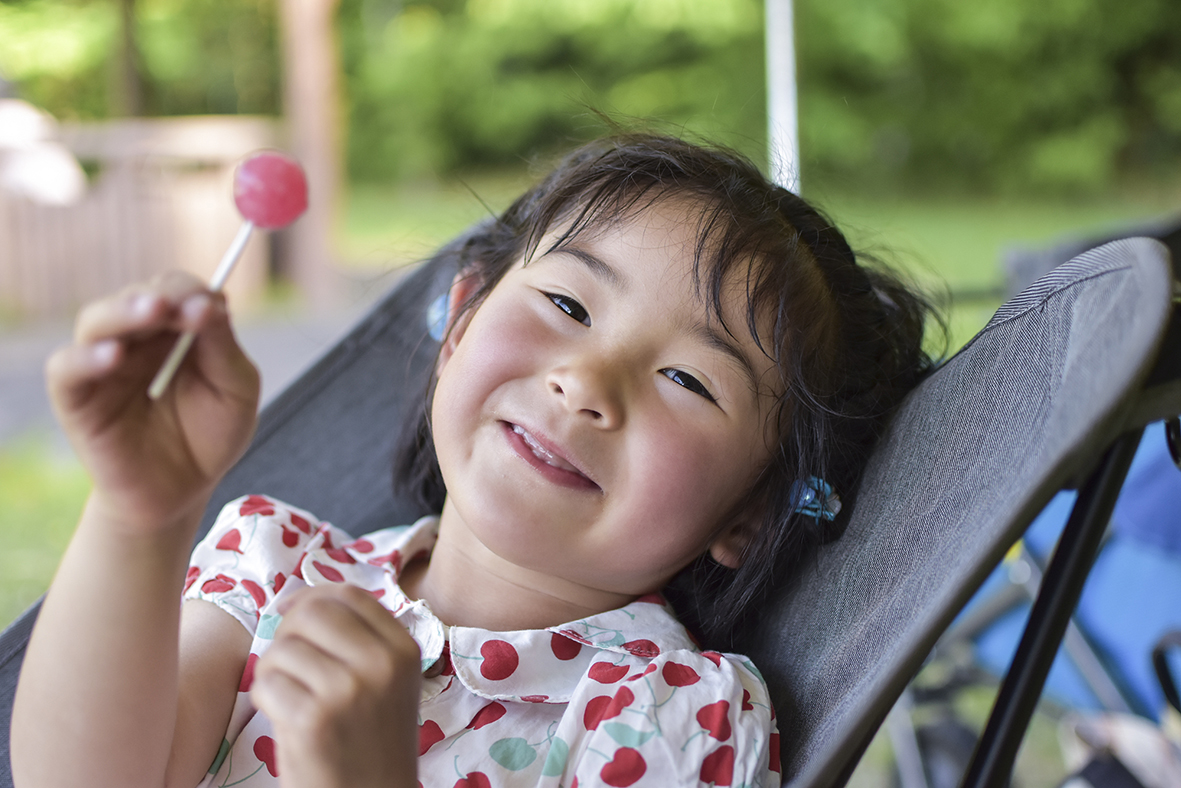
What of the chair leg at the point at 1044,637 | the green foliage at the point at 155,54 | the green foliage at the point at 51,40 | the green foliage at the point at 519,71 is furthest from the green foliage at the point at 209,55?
the chair leg at the point at 1044,637

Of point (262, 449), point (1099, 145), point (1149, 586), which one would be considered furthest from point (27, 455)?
point (1099, 145)

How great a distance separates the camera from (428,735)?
881 millimetres

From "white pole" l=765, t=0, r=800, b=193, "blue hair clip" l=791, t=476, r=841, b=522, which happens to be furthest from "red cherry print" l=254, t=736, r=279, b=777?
"white pole" l=765, t=0, r=800, b=193

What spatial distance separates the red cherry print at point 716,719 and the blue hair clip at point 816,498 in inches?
8.9

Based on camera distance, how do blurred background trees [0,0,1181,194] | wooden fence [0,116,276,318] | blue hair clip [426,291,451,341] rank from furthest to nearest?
1. blurred background trees [0,0,1181,194]
2. wooden fence [0,116,276,318]
3. blue hair clip [426,291,451,341]

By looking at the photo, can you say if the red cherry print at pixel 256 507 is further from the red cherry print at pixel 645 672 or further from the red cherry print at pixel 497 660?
the red cherry print at pixel 645 672

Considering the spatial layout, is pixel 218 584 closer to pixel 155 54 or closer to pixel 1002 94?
pixel 1002 94

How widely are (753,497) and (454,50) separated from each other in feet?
33.0

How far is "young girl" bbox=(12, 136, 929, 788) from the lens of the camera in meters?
0.67

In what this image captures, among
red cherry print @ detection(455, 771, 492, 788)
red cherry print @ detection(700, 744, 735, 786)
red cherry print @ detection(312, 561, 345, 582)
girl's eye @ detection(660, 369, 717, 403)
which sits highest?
girl's eye @ detection(660, 369, 717, 403)

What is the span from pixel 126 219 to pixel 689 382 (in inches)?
195

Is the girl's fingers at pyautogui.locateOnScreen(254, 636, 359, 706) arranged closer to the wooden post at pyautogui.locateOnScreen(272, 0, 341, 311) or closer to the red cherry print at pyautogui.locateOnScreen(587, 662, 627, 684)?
the red cherry print at pyautogui.locateOnScreen(587, 662, 627, 684)

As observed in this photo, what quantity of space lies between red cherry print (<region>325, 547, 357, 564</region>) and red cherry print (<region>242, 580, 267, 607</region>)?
0.29ft

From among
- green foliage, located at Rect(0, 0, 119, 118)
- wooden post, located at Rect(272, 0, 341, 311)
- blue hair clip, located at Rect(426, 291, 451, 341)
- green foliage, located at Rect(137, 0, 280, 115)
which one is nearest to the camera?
blue hair clip, located at Rect(426, 291, 451, 341)
